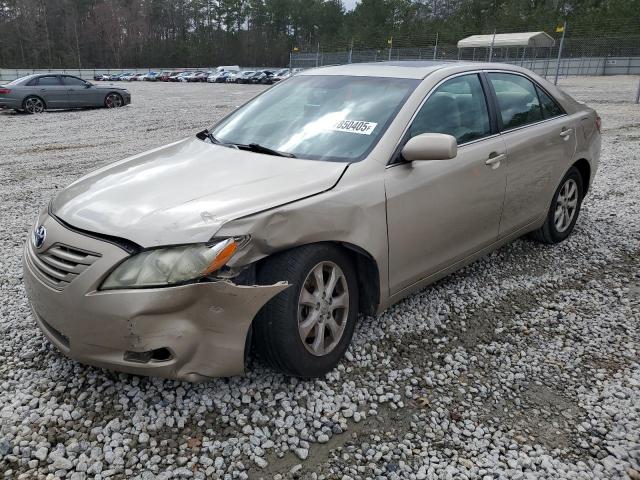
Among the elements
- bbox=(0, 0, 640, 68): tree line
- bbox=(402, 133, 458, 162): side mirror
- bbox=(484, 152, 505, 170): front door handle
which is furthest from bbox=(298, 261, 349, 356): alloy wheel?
bbox=(0, 0, 640, 68): tree line

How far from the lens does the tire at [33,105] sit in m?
17.1

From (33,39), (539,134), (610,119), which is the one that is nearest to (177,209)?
(539,134)

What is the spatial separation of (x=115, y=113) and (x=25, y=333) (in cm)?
1543

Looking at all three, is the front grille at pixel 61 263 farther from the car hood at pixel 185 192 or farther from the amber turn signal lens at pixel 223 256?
the amber turn signal lens at pixel 223 256

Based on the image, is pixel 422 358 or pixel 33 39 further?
pixel 33 39

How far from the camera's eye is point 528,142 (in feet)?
13.2

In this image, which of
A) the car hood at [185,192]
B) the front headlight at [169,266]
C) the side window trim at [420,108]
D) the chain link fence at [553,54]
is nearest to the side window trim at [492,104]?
the side window trim at [420,108]

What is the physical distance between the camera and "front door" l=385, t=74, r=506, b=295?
9.96 feet

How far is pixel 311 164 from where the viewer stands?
294 cm

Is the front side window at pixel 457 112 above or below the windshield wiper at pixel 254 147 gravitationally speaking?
above

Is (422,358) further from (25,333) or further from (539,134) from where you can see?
(25,333)

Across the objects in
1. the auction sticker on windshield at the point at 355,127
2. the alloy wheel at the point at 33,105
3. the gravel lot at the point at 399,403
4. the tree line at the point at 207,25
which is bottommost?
the gravel lot at the point at 399,403

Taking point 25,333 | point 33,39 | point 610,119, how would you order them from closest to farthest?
point 25,333, point 610,119, point 33,39

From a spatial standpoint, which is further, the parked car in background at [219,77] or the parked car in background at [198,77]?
the parked car in background at [198,77]
